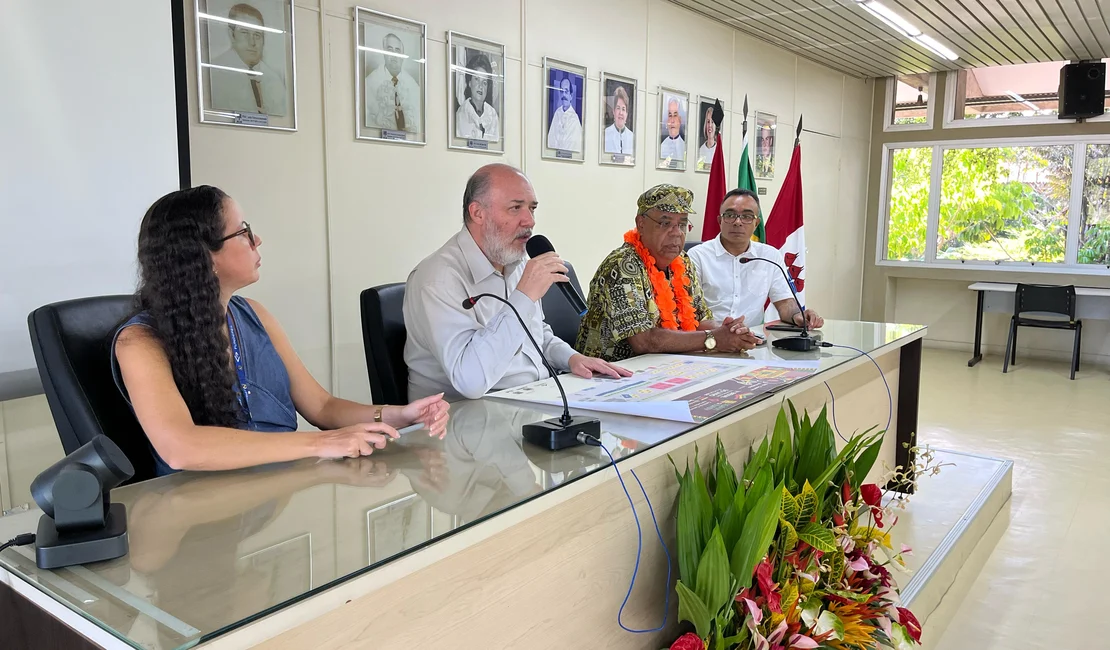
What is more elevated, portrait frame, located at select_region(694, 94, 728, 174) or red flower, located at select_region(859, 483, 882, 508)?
portrait frame, located at select_region(694, 94, 728, 174)

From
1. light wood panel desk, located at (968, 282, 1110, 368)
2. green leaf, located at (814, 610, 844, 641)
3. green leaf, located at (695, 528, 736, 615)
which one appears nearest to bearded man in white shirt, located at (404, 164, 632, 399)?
green leaf, located at (695, 528, 736, 615)

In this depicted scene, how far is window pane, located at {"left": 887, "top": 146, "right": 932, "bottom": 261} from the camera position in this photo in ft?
25.5

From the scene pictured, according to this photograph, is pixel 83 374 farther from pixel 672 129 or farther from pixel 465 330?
pixel 672 129

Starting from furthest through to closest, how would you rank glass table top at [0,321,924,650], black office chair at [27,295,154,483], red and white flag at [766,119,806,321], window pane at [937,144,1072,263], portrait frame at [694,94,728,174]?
window pane at [937,144,1072,263], red and white flag at [766,119,806,321], portrait frame at [694,94,728,174], black office chair at [27,295,154,483], glass table top at [0,321,924,650]

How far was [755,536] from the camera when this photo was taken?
5.22 ft

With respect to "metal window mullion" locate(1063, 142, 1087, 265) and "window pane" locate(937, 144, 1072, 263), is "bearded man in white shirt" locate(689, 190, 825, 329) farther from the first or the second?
"metal window mullion" locate(1063, 142, 1087, 265)

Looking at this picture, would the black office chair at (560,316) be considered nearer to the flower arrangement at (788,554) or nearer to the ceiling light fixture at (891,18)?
the flower arrangement at (788,554)

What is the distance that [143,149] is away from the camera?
2.25 m

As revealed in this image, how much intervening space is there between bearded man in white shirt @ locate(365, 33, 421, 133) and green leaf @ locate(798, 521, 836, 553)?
236 centimetres

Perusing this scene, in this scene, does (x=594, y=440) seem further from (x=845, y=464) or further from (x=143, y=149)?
(x=143, y=149)

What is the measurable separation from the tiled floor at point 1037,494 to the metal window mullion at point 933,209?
1378 mm

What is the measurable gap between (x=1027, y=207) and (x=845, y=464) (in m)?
6.56

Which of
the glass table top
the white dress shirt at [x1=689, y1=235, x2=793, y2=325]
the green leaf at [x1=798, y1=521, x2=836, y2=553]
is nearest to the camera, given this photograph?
the glass table top

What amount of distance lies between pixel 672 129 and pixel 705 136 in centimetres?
41
